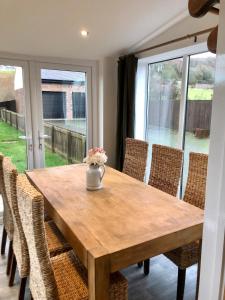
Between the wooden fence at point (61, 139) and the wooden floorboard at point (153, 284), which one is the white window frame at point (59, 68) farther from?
the wooden floorboard at point (153, 284)

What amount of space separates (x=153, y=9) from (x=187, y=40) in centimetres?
49

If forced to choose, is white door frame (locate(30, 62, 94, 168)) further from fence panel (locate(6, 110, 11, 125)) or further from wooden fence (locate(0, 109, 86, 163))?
fence panel (locate(6, 110, 11, 125))

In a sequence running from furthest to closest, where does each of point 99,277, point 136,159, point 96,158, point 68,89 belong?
1. point 68,89
2. point 136,159
3. point 96,158
4. point 99,277

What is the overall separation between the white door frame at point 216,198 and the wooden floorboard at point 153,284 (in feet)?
4.75

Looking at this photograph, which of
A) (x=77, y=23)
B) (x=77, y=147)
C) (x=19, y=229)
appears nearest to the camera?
(x=19, y=229)

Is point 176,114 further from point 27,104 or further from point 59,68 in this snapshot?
point 27,104

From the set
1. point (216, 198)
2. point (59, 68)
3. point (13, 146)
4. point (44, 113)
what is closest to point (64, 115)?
point (44, 113)

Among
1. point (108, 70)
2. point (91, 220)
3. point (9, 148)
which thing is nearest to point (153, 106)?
point (108, 70)

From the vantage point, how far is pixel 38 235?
1.20m

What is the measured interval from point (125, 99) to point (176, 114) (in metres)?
0.68

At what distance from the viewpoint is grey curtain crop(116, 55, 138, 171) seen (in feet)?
10.6

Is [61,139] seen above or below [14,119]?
below

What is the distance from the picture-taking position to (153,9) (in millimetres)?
2400

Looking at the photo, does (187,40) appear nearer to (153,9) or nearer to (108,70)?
(153,9)
